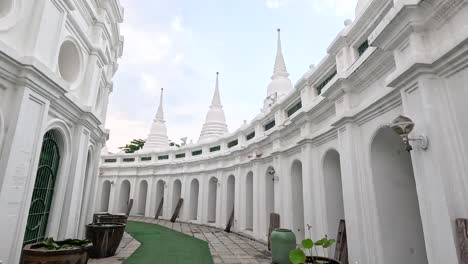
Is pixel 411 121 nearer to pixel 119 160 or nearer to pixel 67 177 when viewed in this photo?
pixel 67 177

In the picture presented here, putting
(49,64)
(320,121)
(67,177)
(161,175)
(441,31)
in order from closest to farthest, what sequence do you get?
(441,31)
(49,64)
(67,177)
(320,121)
(161,175)

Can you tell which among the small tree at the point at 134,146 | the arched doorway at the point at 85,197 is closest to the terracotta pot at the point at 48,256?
the arched doorway at the point at 85,197

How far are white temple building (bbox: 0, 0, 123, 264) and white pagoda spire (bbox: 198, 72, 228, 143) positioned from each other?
14282mm

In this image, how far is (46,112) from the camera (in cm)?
607

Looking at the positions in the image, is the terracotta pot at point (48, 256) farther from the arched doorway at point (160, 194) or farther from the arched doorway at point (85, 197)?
the arched doorway at point (160, 194)

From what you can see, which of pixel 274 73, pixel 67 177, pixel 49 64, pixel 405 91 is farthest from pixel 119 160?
pixel 405 91

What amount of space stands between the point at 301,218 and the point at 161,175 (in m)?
17.3

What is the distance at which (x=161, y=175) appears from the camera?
25141mm

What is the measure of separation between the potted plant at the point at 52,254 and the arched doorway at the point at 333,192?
7.23m

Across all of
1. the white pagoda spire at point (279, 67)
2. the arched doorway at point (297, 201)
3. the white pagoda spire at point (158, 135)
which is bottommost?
the arched doorway at point (297, 201)

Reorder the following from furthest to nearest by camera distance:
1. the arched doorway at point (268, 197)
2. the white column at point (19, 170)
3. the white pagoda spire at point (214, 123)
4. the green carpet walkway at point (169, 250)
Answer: the white pagoda spire at point (214, 123)
the arched doorway at point (268, 197)
the green carpet walkway at point (169, 250)
the white column at point (19, 170)

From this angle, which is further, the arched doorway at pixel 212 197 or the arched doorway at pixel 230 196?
the arched doorway at pixel 212 197

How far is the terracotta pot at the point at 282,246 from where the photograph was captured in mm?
7859

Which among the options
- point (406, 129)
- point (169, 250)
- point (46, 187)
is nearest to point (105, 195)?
point (169, 250)
